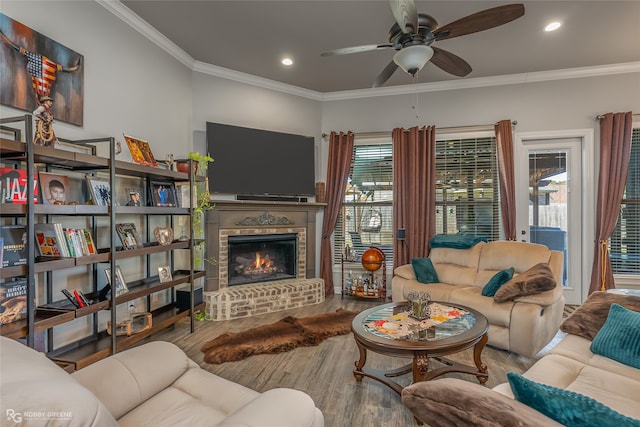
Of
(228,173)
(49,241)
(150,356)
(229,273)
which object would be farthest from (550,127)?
(49,241)

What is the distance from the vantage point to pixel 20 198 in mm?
1996

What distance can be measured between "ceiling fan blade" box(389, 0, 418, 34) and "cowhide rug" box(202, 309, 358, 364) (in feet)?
9.04

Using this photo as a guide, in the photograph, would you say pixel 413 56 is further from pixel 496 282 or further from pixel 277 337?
pixel 277 337

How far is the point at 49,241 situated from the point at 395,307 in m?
2.57

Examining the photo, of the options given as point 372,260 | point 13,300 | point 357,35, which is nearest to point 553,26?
point 357,35

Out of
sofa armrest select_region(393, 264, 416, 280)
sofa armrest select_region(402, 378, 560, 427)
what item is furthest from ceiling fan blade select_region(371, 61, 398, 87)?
sofa armrest select_region(402, 378, 560, 427)

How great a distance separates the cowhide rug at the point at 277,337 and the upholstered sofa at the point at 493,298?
889mm

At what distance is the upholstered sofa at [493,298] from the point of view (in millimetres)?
2865

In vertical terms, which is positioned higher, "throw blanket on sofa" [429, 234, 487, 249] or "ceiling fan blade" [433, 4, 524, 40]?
"ceiling fan blade" [433, 4, 524, 40]

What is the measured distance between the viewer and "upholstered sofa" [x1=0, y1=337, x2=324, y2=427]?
80 cm

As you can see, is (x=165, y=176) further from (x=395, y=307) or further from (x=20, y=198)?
(x=395, y=307)

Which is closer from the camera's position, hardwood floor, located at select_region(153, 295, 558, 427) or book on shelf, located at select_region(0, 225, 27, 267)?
book on shelf, located at select_region(0, 225, 27, 267)

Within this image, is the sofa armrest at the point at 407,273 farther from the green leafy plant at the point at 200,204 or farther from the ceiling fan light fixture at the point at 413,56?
the ceiling fan light fixture at the point at 413,56

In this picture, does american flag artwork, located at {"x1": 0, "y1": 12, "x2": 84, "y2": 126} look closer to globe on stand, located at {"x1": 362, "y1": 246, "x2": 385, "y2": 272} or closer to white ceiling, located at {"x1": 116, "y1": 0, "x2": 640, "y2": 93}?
white ceiling, located at {"x1": 116, "y1": 0, "x2": 640, "y2": 93}
